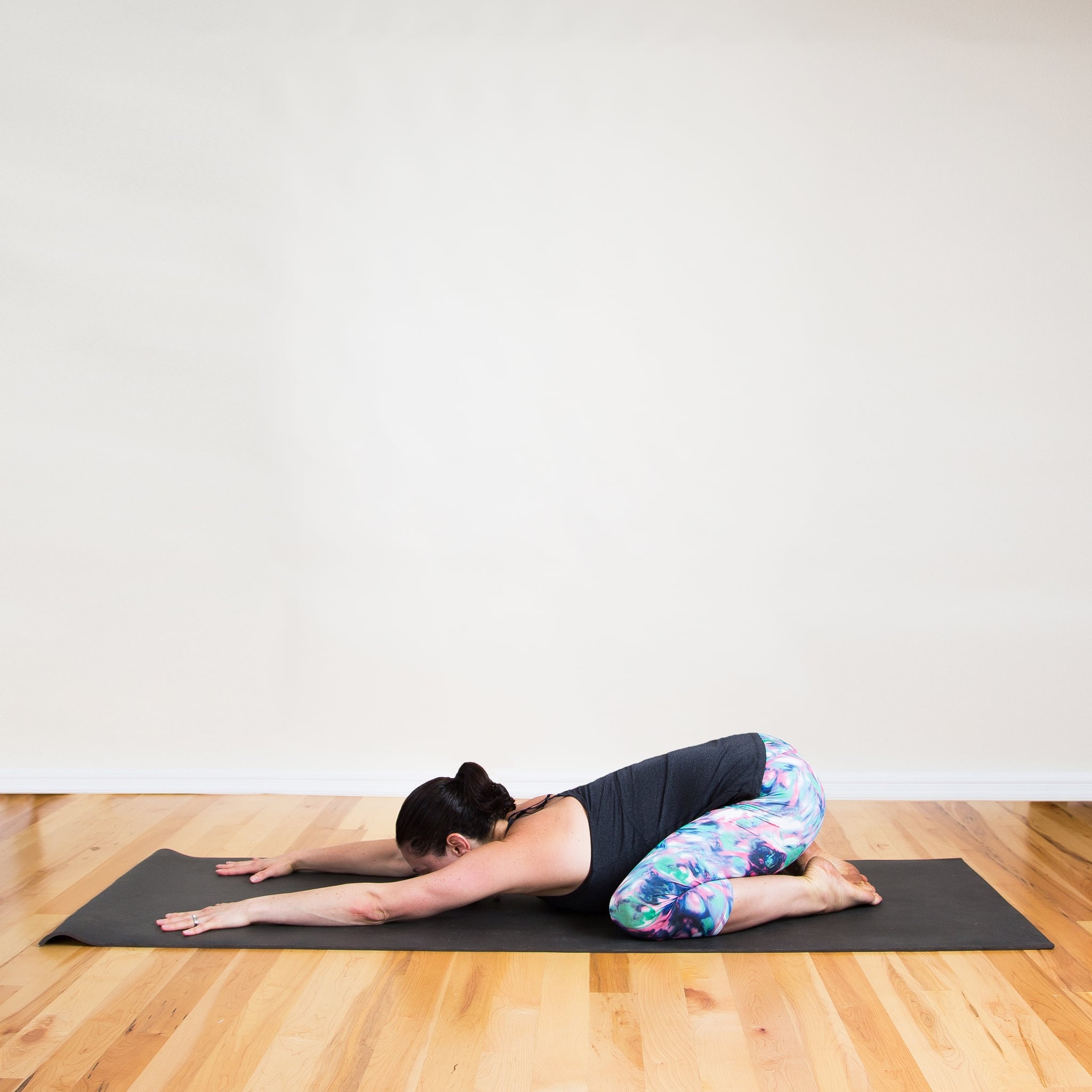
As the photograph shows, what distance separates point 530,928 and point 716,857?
18.6 inches

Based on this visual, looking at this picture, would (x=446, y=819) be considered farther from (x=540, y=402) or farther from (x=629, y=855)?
(x=540, y=402)

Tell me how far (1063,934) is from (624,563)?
1838 mm

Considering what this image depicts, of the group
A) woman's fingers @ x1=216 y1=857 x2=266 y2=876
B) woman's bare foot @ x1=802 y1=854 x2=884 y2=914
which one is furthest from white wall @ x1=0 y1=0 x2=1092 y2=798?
woman's bare foot @ x1=802 y1=854 x2=884 y2=914

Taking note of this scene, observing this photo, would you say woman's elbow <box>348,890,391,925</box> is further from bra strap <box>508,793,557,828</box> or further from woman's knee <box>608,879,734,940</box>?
woman's knee <box>608,879,734,940</box>

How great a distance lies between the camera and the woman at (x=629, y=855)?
232 centimetres

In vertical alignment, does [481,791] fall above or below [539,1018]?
above

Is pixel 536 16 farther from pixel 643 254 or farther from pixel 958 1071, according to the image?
pixel 958 1071

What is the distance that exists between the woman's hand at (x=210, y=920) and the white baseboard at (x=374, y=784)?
1.32 m

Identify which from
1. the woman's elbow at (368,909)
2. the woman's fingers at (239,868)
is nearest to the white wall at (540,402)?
the woman's fingers at (239,868)

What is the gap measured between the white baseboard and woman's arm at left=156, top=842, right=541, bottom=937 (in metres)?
1.26

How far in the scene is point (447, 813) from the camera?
7.73 ft

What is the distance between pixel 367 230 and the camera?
377 cm

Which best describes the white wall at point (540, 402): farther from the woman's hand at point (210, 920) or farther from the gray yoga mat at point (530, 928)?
the woman's hand at point (210, 920)

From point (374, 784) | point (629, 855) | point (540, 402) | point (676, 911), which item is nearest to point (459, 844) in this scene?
point (629, 855)
